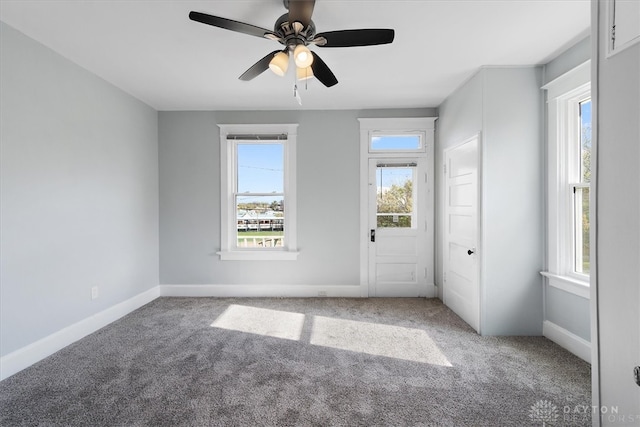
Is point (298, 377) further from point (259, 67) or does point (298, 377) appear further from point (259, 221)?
point (259, 221)

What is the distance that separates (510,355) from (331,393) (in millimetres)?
1622

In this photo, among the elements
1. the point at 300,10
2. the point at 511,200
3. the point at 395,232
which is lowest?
the point at 395,232

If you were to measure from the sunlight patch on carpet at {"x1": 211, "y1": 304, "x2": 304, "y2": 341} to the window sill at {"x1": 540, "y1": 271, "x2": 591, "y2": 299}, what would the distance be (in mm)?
2398

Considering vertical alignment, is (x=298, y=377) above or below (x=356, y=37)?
below

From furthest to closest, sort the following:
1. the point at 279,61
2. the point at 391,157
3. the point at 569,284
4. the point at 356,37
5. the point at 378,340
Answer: the point at 391,157, the point at 378,340, the point at 569,284, the point at 279,61, the point at 356,37

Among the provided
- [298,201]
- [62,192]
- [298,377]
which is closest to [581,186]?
[298,377]

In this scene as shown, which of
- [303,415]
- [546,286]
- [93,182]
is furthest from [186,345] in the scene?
[546,286]

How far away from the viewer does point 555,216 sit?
8.76 ft

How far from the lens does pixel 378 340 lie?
2.78 meters

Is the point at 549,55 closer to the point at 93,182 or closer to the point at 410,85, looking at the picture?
the point at 410,85

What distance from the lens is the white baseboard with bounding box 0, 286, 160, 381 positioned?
2.20m

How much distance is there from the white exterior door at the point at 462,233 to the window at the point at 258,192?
6.61 feet

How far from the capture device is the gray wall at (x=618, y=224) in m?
1.15

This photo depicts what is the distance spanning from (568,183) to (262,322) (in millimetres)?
3235
